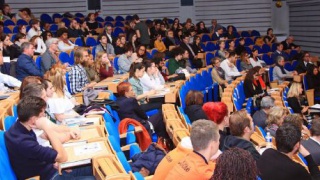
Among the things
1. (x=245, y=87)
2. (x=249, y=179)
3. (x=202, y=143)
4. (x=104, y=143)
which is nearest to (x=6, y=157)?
(x=104, y=143)

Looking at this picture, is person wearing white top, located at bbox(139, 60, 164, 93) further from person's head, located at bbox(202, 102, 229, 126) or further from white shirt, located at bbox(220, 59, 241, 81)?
person's head, located at bbox(202, 102, 229, 126)

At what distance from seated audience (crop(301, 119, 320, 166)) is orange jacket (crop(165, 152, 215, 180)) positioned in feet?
7.04

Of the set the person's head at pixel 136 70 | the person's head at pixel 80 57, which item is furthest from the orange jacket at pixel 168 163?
the person's head at pixel 80 57

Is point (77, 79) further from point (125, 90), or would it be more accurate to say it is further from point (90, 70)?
point (125, 90)

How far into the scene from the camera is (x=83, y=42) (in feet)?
38.9

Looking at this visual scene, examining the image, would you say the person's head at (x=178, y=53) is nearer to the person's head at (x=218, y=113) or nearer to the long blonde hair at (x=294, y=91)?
the long blonde hair at (x=294, y=91)

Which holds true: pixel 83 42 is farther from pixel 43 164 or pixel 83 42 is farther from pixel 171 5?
pixel 43 164

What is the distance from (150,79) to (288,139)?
4528 mm

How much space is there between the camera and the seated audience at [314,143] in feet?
15.7

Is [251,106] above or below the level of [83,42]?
below

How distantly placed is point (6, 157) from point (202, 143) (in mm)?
1419

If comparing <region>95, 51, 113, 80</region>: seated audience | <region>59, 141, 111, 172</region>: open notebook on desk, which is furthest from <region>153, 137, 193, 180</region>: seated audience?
<region>95, 51, 113, 80</region>: seated audience

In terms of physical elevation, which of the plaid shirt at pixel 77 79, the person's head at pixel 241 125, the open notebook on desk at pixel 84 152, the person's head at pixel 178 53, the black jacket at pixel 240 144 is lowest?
the black jacket at pixel 240 144

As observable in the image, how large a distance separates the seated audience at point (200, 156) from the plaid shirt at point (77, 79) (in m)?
4.21
